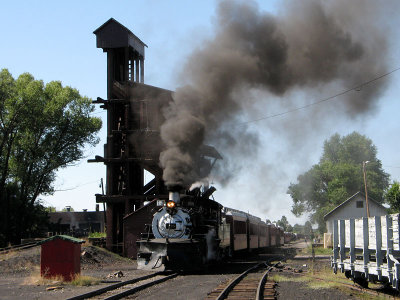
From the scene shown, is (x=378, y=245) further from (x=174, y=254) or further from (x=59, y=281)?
(x=59, y=281)

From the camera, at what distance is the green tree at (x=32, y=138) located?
37.6 meters

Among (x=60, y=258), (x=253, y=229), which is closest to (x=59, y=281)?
(x=60, y=258)

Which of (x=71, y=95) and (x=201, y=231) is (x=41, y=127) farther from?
(x=201, y=231)

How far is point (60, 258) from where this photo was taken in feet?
50.0

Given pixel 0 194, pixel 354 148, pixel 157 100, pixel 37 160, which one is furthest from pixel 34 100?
pixel 354 148

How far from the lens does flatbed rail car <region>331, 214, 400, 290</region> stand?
29.9 ft

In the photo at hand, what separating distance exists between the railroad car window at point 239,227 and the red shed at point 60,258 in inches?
412

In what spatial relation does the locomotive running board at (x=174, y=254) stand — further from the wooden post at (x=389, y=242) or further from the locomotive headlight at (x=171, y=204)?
the wooden post at (x=389, y=242)

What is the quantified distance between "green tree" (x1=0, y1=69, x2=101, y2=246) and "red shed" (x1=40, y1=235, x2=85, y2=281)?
24.1 meters

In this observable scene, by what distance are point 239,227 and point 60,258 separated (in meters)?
12.7

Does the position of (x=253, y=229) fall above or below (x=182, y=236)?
below

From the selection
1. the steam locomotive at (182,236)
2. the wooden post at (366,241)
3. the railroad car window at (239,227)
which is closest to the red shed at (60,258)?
the steam locomotive at (182,236)

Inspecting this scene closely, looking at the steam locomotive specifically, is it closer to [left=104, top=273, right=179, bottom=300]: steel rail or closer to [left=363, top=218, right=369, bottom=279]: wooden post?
[left=104, top=273, right=179, bottom=300]: steel rail

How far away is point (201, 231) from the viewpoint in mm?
17391
